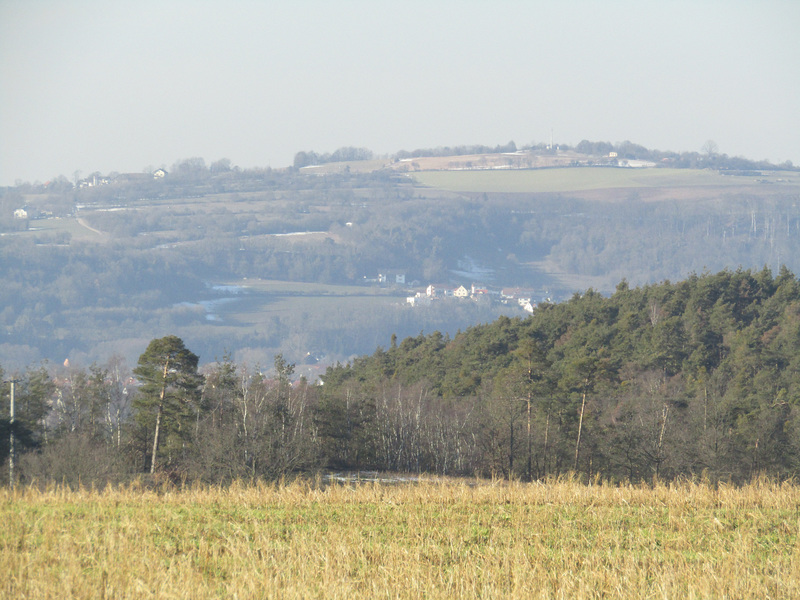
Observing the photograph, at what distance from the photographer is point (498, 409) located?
180 ft

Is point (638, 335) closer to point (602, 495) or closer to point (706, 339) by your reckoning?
point (706, 339)

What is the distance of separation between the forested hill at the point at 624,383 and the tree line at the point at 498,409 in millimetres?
190

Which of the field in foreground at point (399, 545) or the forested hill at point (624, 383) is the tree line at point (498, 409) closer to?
the forested hill at point (624, 383)

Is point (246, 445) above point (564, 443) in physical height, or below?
above

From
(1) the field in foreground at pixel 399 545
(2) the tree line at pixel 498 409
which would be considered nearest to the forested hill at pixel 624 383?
(2) the tree line at pixel 498 409

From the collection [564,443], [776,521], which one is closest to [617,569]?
[776,521]

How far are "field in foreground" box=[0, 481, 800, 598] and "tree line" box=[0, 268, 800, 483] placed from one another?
45.0ft

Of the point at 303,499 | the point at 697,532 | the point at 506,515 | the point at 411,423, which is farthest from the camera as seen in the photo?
the point at 411,423

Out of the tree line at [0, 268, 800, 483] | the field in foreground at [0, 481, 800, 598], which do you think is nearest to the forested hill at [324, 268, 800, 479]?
the tree line at [0, 268, 800, 483]

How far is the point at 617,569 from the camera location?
27.8ft

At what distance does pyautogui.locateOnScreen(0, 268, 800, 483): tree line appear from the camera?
4100 centimetres

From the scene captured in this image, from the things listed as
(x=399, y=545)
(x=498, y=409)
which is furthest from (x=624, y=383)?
(x=399, y=545)

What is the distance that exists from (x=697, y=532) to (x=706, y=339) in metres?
78.1

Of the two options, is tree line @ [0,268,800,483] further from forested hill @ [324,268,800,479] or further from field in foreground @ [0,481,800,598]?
field in foreground @ [0,481,800,598]
